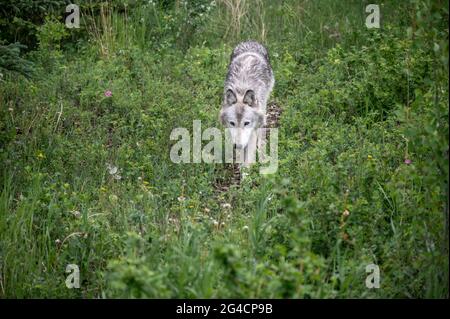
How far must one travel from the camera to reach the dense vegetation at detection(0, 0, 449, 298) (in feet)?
15.2

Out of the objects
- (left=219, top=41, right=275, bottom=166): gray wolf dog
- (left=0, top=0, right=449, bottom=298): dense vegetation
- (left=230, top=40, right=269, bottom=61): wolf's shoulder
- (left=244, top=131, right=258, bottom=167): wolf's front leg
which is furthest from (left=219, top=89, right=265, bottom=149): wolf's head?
(left=230, top=40, right=269, bottom=61): wolf's shoulder

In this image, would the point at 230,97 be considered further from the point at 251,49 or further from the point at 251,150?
the point at 251,49

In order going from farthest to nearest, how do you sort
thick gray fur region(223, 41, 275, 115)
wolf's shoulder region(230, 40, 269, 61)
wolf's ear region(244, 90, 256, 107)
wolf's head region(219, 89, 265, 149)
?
wolf's shoulder region(230, 40, 269, 61)
thick gray fur region(223, 41, 275, 115)
wolf's ear region(244, 90, 256, 107)
wolf's head region(219, 89, 265, 149)

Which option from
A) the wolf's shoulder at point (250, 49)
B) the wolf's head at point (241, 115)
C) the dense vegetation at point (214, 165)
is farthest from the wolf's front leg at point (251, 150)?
the wolf's shoulder at point (250, 49)

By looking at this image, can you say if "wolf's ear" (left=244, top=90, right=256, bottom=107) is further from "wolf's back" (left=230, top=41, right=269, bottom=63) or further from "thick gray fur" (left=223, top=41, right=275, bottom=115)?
"wolf's back" (left=230, top=41, right=269, bottom=63)

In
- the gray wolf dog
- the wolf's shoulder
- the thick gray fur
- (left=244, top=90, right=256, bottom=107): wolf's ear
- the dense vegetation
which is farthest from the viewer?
the wolf's shoulder

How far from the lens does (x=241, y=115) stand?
8.15 m

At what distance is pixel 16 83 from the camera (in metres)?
9.27

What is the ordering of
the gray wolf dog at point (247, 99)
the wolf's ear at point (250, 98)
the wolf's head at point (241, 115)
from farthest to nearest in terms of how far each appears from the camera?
the wolf's ear at point (250, 98) → the gray wolf dog at point (247, 99) → the wolf's head at point (241, 115)

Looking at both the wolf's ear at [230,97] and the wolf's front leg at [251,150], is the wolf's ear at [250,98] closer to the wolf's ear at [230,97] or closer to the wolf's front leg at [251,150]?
the wolf's ear at [230,97]

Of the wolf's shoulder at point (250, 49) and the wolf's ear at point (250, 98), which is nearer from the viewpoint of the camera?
the wolf's ear at point (250, 98)

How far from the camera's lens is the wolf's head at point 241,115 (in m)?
7.98
